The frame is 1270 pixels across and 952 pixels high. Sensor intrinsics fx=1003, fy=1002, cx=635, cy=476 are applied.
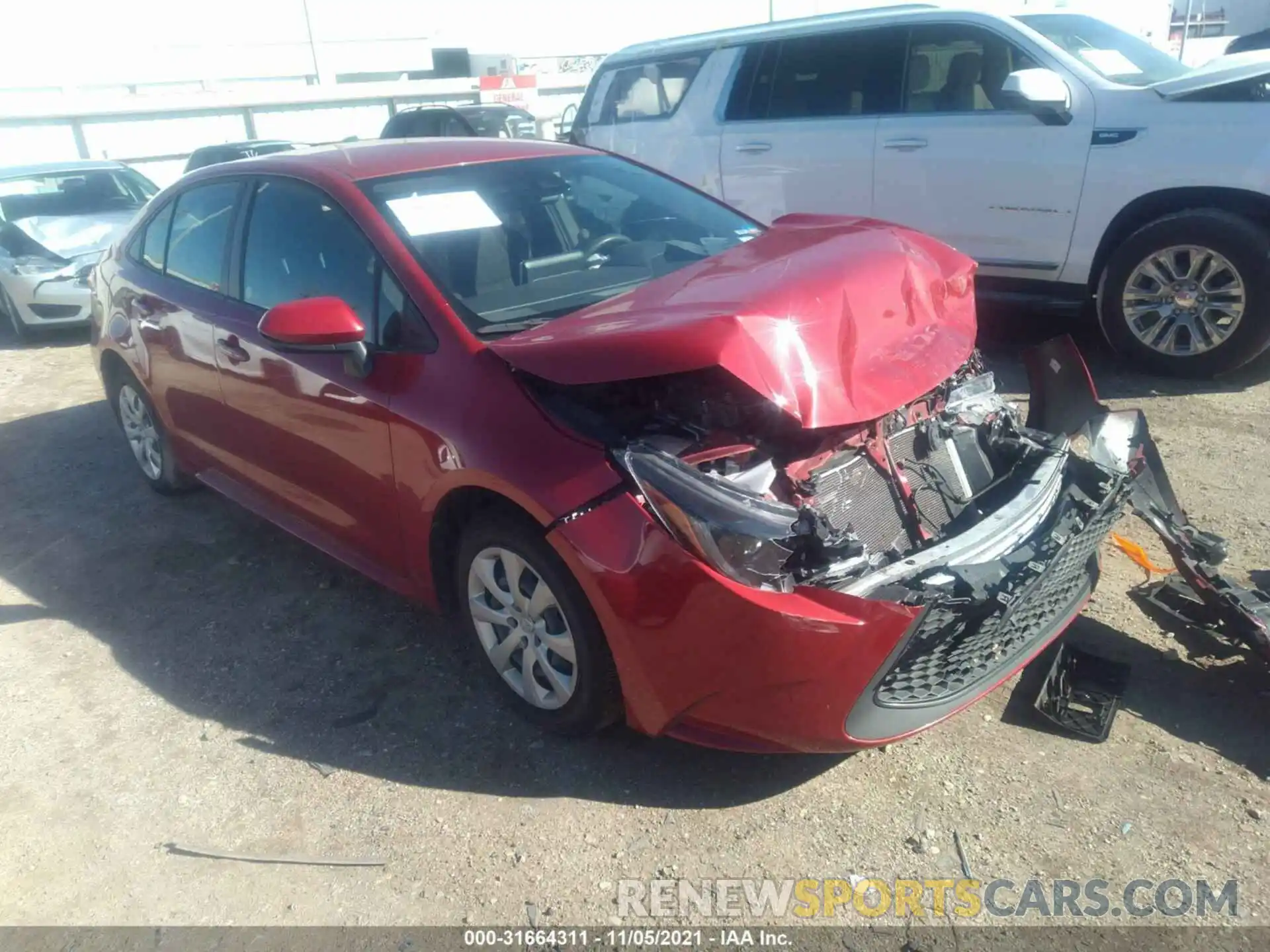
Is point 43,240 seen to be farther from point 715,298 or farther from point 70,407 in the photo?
point 715,298

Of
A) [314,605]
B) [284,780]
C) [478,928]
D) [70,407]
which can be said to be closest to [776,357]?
[478,928]

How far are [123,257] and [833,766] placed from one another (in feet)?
13.8

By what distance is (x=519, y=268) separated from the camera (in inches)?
135

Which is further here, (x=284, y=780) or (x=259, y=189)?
(x=259, y=189)

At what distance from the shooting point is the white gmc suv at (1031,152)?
17.1 ft

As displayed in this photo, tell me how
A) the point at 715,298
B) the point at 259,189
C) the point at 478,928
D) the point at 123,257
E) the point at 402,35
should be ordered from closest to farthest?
the point at 478,928 < the point at 715,298 < the point at 259,189 < the point at 123,257 < the point at 402,35

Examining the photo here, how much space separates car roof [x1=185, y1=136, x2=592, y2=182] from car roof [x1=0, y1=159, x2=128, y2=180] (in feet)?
23.0

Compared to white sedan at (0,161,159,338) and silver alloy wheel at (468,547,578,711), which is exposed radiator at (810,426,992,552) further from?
white sedan at (0,161,159,338)

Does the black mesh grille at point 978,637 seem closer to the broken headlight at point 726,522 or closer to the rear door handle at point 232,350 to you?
the broken headlight at point 726,522

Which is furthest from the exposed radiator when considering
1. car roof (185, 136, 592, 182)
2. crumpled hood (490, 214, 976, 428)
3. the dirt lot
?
car roof (185, 136, 592, 182)

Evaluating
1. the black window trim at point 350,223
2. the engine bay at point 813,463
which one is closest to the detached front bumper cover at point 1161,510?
the engine bay at point 813,463

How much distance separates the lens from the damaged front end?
2.45 m

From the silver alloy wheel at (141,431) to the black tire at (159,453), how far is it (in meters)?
0.01

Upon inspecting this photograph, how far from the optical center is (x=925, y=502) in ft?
9.56
